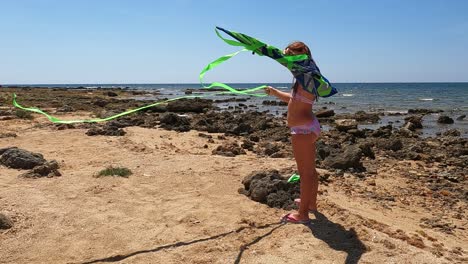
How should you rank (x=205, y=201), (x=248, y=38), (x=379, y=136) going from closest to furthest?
1. (x=248, y=38)
2. (x=205, y=201)
3. (x=379, y=136)

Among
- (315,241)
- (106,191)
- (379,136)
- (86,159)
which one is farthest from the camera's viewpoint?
(379,136)

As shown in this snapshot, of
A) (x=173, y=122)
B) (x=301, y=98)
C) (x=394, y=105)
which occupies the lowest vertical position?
(x=394, y=105)

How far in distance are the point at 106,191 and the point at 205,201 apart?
156cm

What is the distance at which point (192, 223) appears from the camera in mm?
5184

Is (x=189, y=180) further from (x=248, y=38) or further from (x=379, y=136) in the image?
(x=379, y=136)

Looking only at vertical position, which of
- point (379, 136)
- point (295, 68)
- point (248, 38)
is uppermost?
point (248, 38)

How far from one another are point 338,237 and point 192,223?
172 centimetres

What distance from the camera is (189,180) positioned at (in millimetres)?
7129

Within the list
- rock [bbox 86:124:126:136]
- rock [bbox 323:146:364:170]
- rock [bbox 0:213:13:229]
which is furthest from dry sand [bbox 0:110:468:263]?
rock [bbox 86:124:126:136]

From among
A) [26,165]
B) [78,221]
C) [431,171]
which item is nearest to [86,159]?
[26,165]

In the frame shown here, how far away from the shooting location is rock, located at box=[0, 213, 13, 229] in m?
4.95

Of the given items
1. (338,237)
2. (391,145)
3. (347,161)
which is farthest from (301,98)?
(391,145)

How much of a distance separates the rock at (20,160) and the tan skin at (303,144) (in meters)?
4.93

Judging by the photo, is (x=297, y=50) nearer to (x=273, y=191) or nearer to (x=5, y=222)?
(x=273, y=191)
